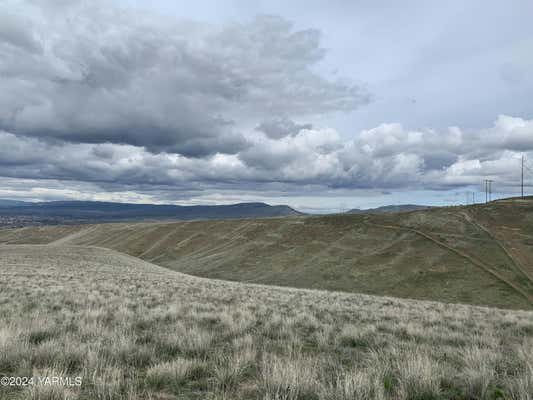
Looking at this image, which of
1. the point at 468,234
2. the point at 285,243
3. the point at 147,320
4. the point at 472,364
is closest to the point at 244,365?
the point at 472,364

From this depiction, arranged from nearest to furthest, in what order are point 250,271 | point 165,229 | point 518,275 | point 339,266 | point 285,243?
point 518,275 → point 339,266 → point 250,271 → point 285,243 → point 165,229

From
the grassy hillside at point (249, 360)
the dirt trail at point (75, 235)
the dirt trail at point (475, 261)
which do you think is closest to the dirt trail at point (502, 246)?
the dirt trail at point (475, 261)

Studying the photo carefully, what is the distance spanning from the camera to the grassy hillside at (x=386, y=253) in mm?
48000

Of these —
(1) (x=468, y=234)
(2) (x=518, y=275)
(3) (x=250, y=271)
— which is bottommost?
(3) (x=250, y=271)

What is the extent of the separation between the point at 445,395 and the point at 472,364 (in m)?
1.59

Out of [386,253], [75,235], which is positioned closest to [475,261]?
[386,253]

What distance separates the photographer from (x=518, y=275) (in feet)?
155

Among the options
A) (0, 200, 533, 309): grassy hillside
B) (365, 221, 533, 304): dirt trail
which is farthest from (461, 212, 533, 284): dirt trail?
(365, 221, 533, 304): dirt trail

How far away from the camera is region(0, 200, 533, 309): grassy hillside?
48.0 metres

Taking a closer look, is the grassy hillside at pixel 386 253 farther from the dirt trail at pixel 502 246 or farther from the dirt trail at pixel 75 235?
the dirt trail at pixel 75 235

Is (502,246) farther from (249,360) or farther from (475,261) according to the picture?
(249,360)

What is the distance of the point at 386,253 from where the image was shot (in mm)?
62875

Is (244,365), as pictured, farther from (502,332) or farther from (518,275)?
(518,275)

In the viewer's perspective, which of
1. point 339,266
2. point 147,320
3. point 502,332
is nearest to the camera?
point 147,320
